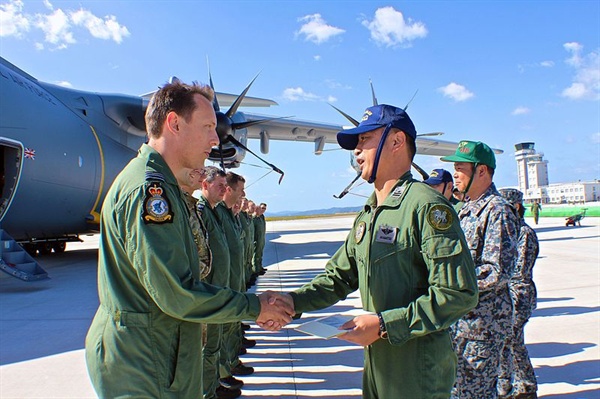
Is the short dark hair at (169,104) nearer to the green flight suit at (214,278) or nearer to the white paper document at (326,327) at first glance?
the white paper document at (326,327)

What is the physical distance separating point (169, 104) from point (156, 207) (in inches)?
20.8

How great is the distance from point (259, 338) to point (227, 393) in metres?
1.94

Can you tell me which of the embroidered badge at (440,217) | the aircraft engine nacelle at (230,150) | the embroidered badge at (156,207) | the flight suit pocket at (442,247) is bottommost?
the flight suit pocket at (442,247)

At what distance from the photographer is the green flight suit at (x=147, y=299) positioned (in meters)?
1.65

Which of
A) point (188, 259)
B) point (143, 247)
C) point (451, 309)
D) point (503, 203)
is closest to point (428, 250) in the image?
point (451, 309)

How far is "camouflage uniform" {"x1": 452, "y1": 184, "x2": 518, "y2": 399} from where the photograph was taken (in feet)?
8.69

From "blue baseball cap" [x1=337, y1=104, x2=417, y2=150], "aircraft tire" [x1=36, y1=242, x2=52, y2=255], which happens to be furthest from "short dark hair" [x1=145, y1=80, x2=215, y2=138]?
"aircraft tire" [x1=36, y1=242, x2=52, y2=255]

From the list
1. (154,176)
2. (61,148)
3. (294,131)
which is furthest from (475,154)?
(294,131)

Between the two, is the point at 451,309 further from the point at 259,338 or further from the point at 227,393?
the point at 259,338

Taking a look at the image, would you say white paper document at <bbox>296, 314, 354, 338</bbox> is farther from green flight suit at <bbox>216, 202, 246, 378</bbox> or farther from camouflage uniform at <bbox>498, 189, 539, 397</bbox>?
green flight suit at <bbox>216, 202, 246, 378</bbox>

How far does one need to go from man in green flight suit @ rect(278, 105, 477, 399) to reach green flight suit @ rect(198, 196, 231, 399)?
1753mm

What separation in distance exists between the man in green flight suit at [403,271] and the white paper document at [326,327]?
0.04 m

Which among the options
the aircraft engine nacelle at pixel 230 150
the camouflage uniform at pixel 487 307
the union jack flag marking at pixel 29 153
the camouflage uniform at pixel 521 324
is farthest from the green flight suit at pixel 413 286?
the union jack flag marking at pixel 29 153

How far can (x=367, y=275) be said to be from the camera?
1.92 m
